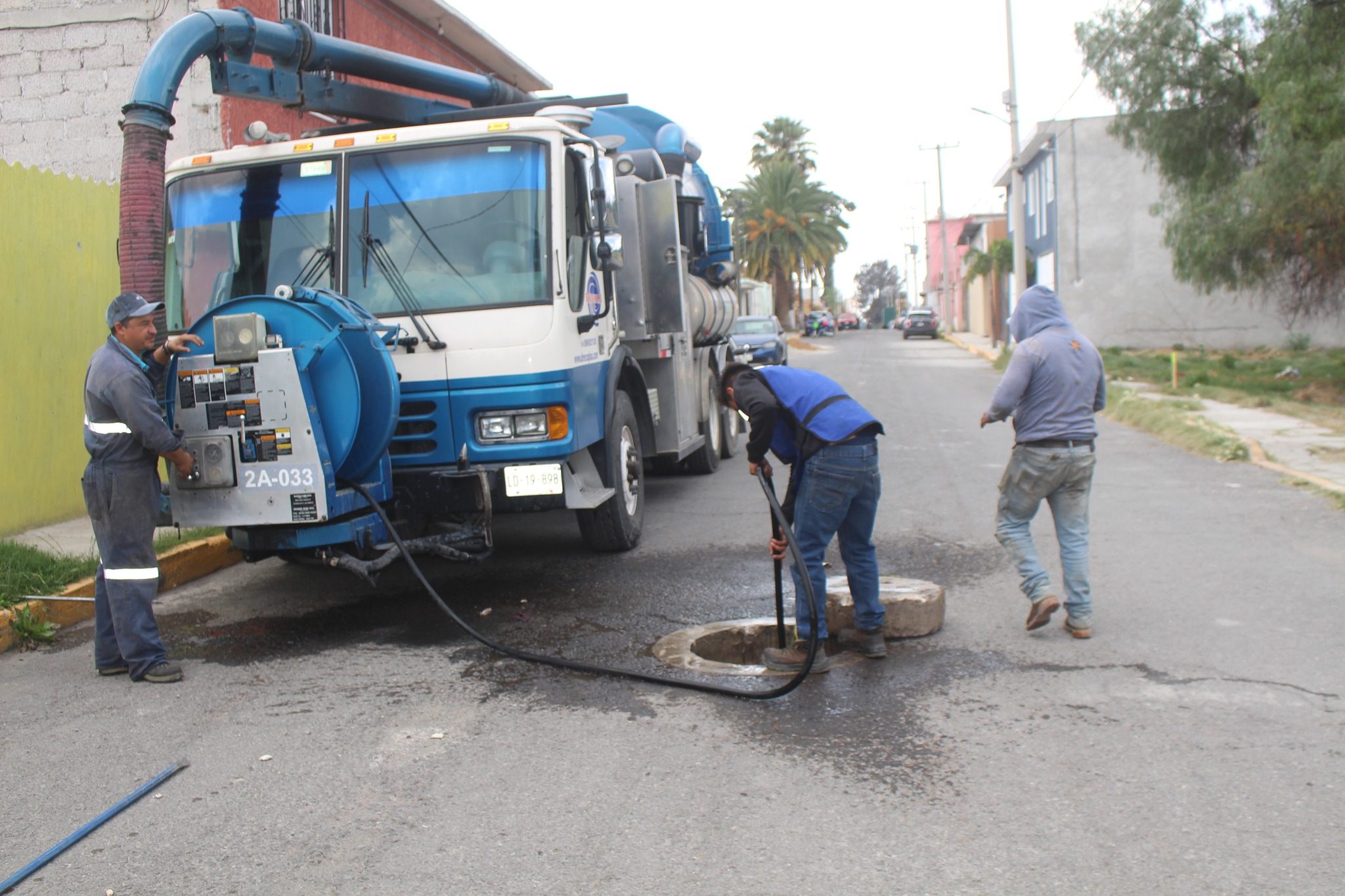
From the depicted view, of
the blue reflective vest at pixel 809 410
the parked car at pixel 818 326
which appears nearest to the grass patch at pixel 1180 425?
the blue reflective vest at pixel 809 410

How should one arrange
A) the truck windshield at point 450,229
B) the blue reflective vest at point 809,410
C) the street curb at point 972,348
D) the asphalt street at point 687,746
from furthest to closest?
the street curb at point 972,348
the truck windshield at point 450,229
the blue reflective vest at point 809,410
the asphalt street at point 687,746

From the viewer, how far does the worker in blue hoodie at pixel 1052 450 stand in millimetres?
5891

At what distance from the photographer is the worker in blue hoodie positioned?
5891 mm

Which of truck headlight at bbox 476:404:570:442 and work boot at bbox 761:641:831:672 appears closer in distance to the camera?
work boot at bbox 761:641:831:672

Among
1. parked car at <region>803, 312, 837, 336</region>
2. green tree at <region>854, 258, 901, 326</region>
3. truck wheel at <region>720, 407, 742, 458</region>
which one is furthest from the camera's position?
green tree at <region>854, 258, 901, 326</region>

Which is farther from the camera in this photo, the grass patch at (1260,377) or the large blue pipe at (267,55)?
the grass patch at (1260,377)

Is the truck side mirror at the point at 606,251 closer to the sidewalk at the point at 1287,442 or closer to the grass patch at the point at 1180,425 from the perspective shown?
the sidewalk at the point at 1287,442

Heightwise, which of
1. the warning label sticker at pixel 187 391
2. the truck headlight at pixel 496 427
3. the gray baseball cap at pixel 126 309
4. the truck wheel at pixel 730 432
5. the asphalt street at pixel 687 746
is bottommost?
the asphalt street at pixel 687 746

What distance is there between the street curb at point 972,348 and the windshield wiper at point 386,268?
24477 mm

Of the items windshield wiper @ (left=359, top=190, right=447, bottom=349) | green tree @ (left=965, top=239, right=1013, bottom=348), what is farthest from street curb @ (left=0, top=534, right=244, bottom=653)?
green tree @ (left=965, top=239, right=1013, bottom=348)

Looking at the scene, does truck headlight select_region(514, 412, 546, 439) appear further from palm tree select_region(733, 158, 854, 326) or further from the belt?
palm tree select_region(733, 158, 854, 326)

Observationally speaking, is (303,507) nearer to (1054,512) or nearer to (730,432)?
(1054,512)

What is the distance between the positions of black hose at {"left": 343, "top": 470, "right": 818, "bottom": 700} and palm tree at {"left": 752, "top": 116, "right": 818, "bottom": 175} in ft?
191

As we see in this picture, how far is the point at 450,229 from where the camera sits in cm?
705
